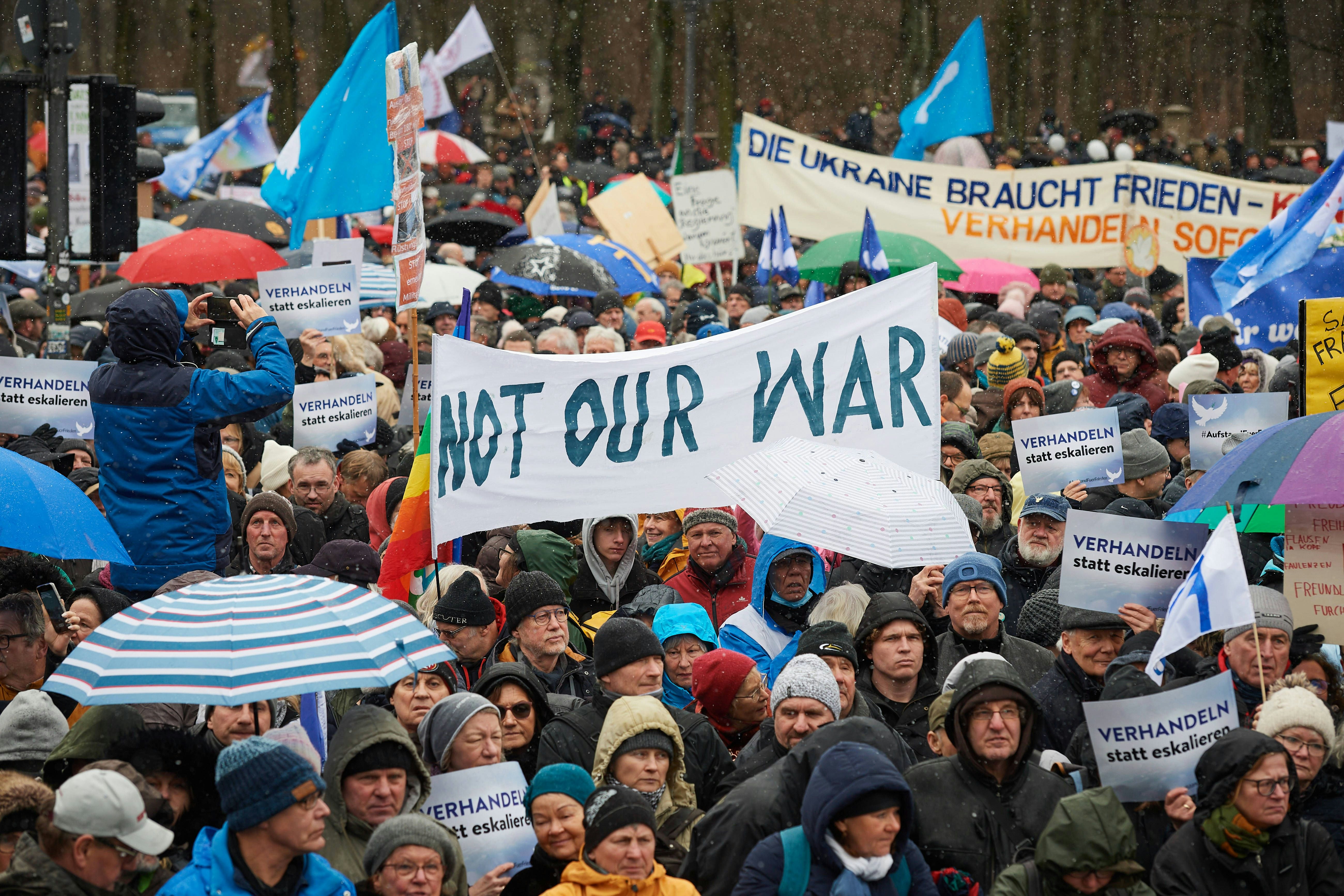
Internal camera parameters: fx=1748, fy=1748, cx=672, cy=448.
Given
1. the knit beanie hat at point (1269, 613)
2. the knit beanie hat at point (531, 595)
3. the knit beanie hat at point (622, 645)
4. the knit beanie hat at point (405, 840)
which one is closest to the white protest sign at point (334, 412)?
the knit beanie hat at point (531, 595)

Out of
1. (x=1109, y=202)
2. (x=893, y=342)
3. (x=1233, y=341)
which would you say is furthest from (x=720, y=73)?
(x=893, y=342)

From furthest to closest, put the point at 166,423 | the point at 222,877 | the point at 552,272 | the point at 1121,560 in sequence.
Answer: the point at 552,272, the point at 166,423, the point at 1121,560, the point at 222,877

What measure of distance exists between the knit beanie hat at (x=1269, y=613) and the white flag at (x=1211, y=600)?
0.32m

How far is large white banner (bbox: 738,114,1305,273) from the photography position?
14805mm

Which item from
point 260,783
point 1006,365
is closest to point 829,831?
point 260,783

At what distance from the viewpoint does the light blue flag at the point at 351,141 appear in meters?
10.2

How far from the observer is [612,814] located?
155 inches

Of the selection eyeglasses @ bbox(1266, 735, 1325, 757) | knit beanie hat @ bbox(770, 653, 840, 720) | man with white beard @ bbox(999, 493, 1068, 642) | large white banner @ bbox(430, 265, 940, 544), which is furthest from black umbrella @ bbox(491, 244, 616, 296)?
eyeglasses @ bbox(1266, 735, 1325, 757)

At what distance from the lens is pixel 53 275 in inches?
324

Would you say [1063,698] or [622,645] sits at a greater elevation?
[622,645]

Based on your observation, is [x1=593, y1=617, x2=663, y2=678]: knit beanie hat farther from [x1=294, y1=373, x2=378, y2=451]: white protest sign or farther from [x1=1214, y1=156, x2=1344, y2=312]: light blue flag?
[x1=1214, y1=156, x2=1344, y2=312]: light blue flag

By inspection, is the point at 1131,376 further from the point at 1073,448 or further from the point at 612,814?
the point at 612,814

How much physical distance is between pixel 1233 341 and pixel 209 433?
5708 millimetres

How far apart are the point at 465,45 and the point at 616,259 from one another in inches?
448
